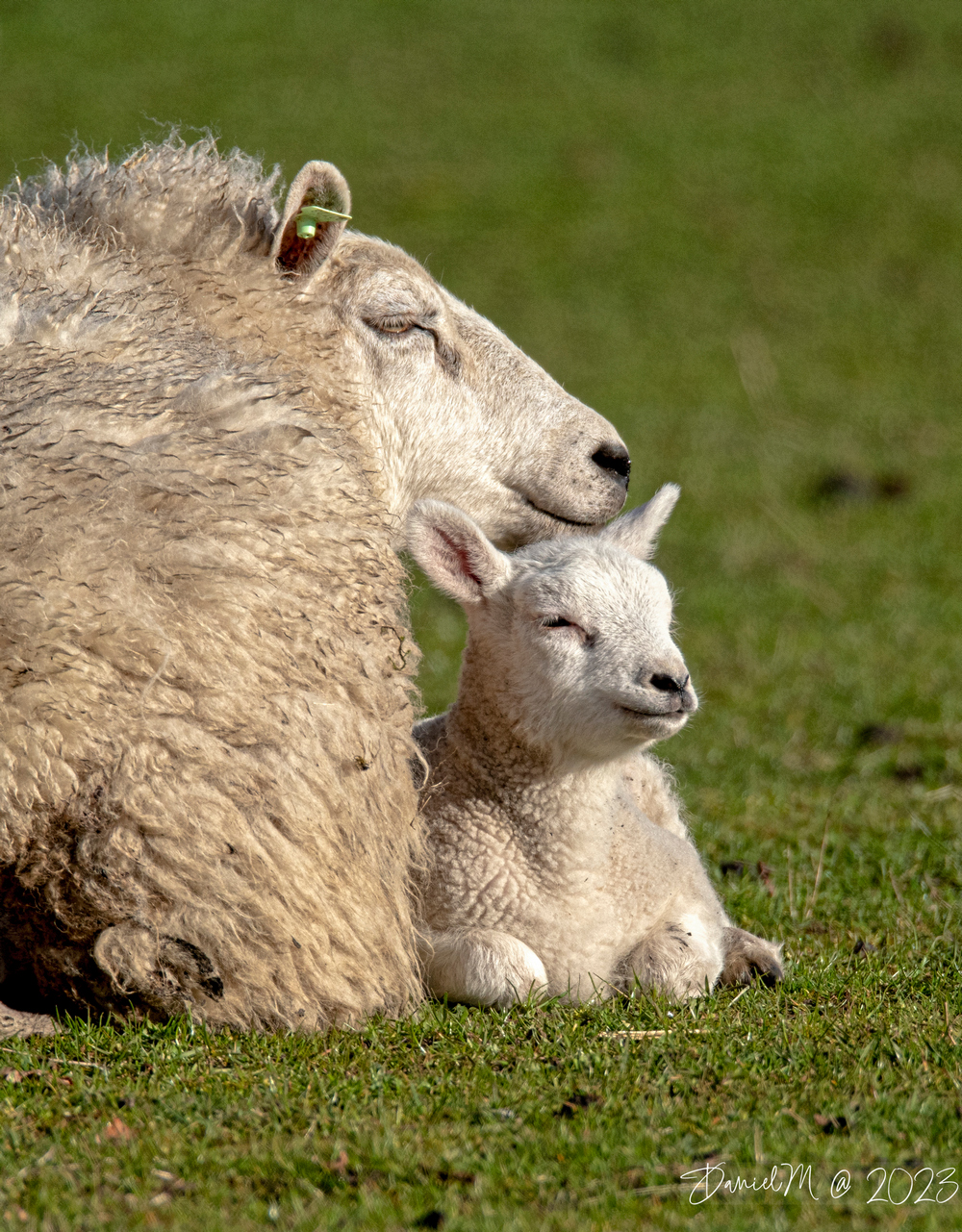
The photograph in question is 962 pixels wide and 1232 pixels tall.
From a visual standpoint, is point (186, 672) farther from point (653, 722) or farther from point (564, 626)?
point (653, 722)

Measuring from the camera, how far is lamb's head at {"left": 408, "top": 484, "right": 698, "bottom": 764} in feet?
13.0

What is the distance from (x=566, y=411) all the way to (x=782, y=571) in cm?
717

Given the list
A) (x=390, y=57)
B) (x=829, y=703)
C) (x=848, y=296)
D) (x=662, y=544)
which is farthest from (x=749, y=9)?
(x=829, y=703)

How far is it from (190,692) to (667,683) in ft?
4.14

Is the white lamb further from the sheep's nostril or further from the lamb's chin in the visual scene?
the sheep's nostril

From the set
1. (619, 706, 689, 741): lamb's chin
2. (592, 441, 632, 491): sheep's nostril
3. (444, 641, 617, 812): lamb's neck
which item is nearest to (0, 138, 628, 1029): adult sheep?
(444, 641, 617, 812): lamb's neck

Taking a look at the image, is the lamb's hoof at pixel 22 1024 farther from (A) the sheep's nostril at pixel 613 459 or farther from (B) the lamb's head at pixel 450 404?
(A) the sheep's nostril at pixel 613 459

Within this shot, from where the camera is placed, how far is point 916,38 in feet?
87.9

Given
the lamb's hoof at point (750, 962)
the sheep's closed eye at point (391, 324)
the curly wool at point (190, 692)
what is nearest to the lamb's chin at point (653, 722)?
the curly wool at point (190, 692)

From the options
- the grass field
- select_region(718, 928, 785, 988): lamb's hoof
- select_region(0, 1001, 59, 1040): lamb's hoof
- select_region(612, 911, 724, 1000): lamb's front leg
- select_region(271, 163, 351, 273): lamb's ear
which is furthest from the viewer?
select_region(271, 163, 351, 273): lamb's ear
